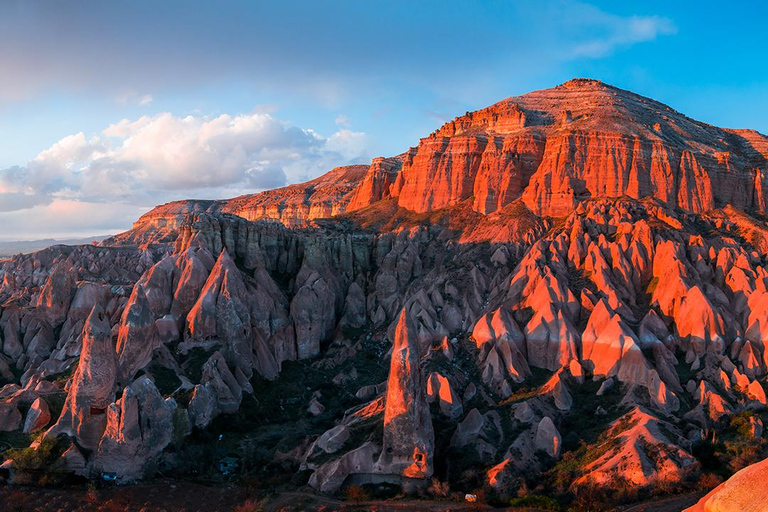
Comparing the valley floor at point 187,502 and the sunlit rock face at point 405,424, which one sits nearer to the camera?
the valley floor at point 187,502

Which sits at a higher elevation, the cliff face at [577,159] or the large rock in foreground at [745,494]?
the cliff face at [577,159]

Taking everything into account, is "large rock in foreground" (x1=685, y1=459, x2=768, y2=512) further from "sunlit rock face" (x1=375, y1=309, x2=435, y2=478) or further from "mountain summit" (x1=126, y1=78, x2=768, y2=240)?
"mountain summit" (x1=126, y1=78, x2=768, y2=240)

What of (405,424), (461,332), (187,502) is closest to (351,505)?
(405,424)

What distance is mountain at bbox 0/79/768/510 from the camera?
27.3 metres

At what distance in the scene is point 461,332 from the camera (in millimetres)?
43812

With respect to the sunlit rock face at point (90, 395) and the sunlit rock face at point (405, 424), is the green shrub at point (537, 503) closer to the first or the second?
the sunlit rock face at point (405, 424)

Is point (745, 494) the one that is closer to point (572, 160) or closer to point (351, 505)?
point (351, 505)

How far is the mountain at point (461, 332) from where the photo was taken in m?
27.3

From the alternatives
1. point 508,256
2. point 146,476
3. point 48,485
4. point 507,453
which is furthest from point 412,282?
point 48,485

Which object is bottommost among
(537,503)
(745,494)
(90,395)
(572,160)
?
(537,503)

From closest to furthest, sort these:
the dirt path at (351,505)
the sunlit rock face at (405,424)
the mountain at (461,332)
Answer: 1. the dirt path at (351,505)
2. the sunlit rock face at (405,424)
3. the mountain at (461,332)

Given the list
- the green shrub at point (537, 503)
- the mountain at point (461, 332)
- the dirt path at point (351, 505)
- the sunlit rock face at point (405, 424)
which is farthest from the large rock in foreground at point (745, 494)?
the sunlit rock face at point (405, 424)

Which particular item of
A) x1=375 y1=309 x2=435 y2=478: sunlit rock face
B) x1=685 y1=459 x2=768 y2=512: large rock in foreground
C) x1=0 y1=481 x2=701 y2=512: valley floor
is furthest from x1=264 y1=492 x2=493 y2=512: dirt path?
x1=685 y1=459 x2=768 y2=512: large rock in foreground

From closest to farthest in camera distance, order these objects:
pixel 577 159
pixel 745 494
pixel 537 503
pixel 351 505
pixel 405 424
Result: pixel 745 494 → pixel 537 503 → pixel 351 505 → pixel 405 424 → pixel 577 159
